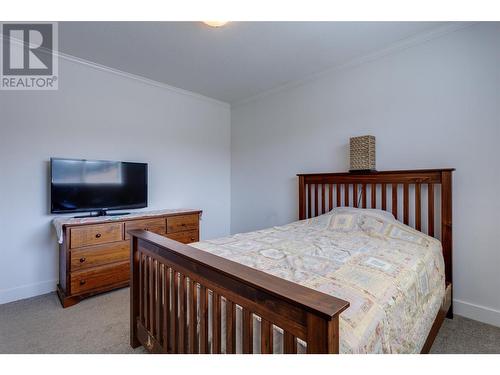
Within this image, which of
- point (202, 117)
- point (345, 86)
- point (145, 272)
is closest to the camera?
point (145, 272)

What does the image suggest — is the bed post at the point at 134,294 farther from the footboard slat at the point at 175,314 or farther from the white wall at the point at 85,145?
the white wall at the point at 85,145

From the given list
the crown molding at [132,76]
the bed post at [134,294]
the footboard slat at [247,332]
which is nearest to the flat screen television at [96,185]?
the crown molding at [132,76]

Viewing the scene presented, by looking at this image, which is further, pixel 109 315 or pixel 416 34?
pixel 416 34

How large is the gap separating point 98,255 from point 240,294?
210cm

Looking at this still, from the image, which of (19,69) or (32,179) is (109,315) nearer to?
(32,179)

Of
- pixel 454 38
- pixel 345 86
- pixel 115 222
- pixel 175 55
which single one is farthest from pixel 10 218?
pixel 454 38

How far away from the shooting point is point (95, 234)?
2.39 metres

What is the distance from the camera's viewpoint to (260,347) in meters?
0.88

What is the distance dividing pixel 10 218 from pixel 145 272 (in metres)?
1.81

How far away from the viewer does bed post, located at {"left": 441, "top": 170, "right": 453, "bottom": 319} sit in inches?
81.0

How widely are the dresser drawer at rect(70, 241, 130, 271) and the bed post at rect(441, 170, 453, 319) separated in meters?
2.97

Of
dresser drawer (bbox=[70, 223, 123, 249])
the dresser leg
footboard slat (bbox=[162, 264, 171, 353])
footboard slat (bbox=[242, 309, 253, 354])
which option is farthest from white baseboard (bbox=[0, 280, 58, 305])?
footboard slat (bbox=[242, 309, 253, 354])

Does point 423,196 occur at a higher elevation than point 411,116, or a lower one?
lower

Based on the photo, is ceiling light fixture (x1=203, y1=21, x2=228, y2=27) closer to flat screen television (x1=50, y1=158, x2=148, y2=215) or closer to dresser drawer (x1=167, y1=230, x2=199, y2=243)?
flat screen television (x1=50, y1=158, x2=148, y2=215)
